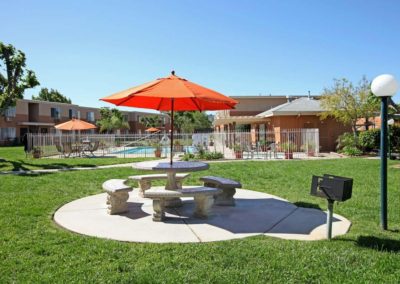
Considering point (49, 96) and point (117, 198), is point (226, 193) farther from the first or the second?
point (49, 96)

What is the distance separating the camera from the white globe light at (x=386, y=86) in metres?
5.65

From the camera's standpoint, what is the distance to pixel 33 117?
50438 millimetres

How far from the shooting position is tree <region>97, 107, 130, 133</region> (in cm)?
5627

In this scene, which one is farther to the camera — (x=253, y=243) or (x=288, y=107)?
(x=288, y=107)

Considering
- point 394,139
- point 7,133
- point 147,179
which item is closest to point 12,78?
point 147,179

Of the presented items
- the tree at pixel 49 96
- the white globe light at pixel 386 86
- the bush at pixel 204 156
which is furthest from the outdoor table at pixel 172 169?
the tree at pixel 49 96

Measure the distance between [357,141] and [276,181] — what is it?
13.8 meters

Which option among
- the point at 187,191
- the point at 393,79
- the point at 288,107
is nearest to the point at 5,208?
the point at 187,191

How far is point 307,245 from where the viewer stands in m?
4.81

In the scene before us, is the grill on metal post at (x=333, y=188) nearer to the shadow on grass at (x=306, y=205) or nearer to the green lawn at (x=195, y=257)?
the green lawn at (x=195, y=257)

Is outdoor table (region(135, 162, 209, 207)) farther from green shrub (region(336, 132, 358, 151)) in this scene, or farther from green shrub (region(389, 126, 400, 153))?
green shrub (region(336, 132, 358, 151))

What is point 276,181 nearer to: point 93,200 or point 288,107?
point 93,200

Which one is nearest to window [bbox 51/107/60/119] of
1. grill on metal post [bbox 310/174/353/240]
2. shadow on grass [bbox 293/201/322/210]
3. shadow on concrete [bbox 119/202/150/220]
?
shadow on concrete [bbox 119/202/150/220]

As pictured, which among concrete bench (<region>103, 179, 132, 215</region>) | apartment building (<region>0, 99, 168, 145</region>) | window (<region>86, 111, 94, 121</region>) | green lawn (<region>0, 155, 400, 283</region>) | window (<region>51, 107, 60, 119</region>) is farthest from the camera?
window (<region>86, 111, 94, 121</region>)
